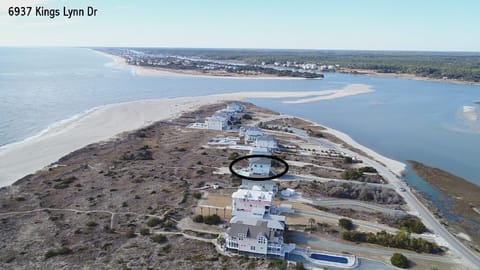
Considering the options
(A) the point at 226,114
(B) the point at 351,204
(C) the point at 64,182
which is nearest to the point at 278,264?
(B) the point at 351,204

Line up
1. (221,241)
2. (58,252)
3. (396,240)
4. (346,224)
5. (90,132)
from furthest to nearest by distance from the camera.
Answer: (90,132)
(346,224)
(396,240)
(221,241)
(58,252)

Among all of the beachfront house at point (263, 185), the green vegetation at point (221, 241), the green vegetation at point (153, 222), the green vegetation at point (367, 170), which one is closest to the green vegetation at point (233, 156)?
the beachfront house at point (263, 185)

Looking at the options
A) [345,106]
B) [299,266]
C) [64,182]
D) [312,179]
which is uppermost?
[345,106]

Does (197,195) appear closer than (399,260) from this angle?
No

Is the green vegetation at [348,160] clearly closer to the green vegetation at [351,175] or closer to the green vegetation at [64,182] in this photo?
the green vegetation at [351,175]

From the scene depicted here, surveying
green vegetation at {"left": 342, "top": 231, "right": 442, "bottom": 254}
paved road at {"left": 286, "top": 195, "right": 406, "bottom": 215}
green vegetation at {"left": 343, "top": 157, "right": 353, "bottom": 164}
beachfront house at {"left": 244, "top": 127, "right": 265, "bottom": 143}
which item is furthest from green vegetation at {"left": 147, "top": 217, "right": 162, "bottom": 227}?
beachfront house at {"left": 244, "top": 127, "right": 265, "bottom": 143}

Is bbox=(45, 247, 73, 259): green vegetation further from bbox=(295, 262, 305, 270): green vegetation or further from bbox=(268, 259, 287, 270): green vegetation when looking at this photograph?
bbox=(295, 262, 305, 270): green vegetation

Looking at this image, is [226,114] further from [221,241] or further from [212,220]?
[221,241]
